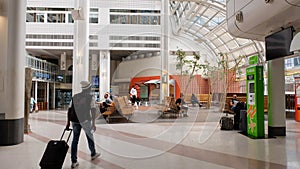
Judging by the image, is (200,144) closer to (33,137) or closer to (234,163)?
(234,163)

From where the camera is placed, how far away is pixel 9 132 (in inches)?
191

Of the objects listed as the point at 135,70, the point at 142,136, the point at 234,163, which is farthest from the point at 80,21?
the point at 234,163

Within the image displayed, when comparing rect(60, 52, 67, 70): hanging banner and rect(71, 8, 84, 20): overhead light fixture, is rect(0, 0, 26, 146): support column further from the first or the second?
rect(60, 52, 67, 70): hanging banner

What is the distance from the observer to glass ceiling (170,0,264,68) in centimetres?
1547

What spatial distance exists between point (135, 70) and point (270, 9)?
3.50 m

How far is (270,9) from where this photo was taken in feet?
12.9

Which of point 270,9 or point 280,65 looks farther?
point 280,65

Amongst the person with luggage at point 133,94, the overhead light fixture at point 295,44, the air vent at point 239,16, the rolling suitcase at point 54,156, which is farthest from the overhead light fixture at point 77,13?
the overhead light fixture at point 295,44

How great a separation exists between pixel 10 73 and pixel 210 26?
15.1 metres

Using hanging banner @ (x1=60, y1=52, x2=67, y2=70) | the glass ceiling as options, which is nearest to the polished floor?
the glass ceiling

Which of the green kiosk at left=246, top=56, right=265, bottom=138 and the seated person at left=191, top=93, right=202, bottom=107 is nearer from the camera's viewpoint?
the green kiosk at left=246, top=56, right=265, bottom=138

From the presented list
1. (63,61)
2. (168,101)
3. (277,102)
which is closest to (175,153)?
(277,102)

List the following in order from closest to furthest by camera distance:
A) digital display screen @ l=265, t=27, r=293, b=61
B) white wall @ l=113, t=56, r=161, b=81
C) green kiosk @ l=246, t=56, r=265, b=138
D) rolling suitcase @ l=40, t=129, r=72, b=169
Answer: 1. rolling suitcase @ l=40, t=129, r=72, b=169
2. digital display screen @ l=265, t=27, r=293, b=61
3. green kiosk @ l=246, t=56, r=265, b=138
4. white wall @ l=113, t=56, r=161, b=81

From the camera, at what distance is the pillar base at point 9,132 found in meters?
4.82
